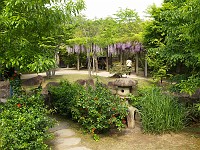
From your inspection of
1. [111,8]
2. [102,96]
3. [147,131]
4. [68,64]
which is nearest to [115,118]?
[102,96]

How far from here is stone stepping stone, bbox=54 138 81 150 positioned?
389 cm

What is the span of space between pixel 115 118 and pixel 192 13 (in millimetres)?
2260

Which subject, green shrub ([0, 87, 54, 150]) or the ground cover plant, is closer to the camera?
green shrub ([0, 87, 54, 150])

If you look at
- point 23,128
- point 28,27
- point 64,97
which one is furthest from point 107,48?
point 23,128

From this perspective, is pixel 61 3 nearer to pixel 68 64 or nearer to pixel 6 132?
pixel 6 132

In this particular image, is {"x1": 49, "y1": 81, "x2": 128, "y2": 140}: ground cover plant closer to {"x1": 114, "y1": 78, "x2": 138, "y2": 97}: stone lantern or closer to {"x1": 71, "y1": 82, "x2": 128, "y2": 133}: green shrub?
{"x1": 71, "y1": 82, "x2": 128, "y2": 133}: green shrub

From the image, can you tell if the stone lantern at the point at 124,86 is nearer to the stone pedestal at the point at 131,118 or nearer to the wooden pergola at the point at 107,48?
the stone pedestal at the point at 131,118

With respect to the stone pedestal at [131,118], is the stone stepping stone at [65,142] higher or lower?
lower

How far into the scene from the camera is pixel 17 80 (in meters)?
4.27

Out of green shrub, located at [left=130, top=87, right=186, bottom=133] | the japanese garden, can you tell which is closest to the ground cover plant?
the japanese garden

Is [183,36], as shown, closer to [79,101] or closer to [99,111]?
[99,111]

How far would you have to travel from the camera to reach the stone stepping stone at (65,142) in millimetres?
3889

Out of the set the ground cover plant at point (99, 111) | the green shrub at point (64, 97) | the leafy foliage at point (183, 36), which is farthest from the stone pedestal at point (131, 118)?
the green shrub at point (64, 97)

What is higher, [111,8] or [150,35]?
[111,8]
